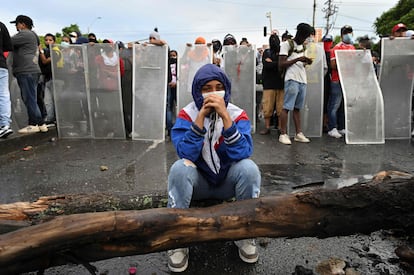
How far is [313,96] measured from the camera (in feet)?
20.9

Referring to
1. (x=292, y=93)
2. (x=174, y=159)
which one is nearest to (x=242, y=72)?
(x=292, y=93)

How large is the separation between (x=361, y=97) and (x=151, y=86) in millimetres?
3791

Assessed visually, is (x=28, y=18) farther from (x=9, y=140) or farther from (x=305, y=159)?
(x=305, y=159)

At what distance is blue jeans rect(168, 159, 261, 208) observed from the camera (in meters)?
2.21

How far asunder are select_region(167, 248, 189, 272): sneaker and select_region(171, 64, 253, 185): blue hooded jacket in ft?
1.70

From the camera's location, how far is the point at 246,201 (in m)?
2.06

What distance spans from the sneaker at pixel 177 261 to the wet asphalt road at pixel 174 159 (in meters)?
0.06

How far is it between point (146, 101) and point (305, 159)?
3002 mm

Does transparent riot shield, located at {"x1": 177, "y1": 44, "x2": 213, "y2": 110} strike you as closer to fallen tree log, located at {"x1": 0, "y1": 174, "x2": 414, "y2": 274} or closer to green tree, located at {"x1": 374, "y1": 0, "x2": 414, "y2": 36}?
fallen tree log, located at {"x1": 0, "y1": 174, "x2": 414, "y2": 274}

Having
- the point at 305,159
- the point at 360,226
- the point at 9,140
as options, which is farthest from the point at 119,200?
the point at 9,140

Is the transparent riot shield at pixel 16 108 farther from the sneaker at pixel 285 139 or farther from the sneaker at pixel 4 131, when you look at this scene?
the sneaker at pixel 285 139

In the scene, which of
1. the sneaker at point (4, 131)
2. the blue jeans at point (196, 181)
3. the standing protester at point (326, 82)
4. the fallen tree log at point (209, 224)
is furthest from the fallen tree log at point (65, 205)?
the standing protester at point (326, 82)

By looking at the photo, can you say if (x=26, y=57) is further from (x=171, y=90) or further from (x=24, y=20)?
(x=171, y=90)

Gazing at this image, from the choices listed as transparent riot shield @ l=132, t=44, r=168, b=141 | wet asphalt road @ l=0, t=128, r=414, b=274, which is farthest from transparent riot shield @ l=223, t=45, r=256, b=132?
transparent riot shield @ l=132, t=44, r=168, b=141
